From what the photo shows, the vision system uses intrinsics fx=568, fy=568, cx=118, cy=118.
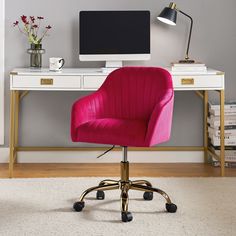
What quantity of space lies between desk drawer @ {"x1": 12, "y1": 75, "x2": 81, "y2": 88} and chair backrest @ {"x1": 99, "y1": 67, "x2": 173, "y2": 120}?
0.50m

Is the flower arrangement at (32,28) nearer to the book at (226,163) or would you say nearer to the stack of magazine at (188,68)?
the stack of magazine at (188,68)

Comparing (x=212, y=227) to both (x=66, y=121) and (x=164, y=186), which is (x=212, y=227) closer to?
(x=164, y=186)

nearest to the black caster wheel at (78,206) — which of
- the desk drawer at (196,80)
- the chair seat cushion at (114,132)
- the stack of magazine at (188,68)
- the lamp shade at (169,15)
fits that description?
the chair seat cushion at (114,132)

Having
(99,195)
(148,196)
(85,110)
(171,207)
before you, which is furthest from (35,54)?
(171,207)

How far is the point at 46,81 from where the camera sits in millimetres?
3938

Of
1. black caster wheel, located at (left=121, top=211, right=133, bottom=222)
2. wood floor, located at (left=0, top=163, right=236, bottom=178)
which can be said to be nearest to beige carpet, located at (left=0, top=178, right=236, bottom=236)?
black caster wheel, located at (left=121, top=211, right=133, bottom=222)

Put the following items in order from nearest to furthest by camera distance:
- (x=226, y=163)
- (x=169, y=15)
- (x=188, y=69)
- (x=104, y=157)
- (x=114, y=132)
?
(x=114, y=132) → (x=188, y=69) → (x=169, y=15) → (x=226, y=163) → (x=104, y=157)

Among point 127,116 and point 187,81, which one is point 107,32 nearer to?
point 187,81

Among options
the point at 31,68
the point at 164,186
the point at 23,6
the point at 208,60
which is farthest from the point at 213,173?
the point at 23,6

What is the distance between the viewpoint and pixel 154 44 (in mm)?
4480

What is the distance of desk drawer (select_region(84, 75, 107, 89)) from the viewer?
13.0ft

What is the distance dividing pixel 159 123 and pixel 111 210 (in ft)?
1.81

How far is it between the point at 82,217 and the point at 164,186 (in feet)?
2.76

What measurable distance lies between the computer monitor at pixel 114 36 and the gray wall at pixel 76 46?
0.57ft
